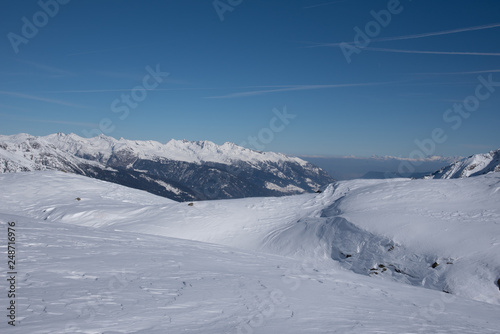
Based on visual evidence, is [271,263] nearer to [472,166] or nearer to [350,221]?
[350,221]

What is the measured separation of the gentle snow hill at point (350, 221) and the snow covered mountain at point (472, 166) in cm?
17447

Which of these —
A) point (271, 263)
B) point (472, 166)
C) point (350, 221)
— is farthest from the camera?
point (472, 166)

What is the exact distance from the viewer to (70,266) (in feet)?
32.4

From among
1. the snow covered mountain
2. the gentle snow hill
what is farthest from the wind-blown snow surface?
the snow covered mountain

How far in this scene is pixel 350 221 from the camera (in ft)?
61.3

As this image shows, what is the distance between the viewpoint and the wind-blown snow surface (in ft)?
23.8

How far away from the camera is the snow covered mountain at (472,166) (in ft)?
561

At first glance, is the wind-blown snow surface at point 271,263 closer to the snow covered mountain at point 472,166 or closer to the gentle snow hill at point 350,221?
the gentle snow hill at point 350,221

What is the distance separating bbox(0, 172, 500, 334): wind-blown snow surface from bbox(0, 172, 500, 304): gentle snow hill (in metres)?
0.08

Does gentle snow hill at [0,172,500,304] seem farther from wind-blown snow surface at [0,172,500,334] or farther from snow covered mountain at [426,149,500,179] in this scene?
snow covered mountain at [426,149,500,179]

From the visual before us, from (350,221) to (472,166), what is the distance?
685 feet

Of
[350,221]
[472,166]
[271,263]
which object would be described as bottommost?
[271,263]

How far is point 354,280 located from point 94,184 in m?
29.6

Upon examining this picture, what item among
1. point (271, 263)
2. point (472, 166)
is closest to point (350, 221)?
point (271, 263)
